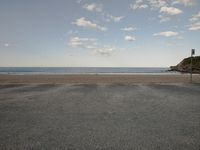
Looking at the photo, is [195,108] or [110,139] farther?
[195,108]

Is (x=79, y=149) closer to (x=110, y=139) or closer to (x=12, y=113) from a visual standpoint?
(x=110, y=139)

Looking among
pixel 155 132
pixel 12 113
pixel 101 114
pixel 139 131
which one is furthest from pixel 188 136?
pixel 12 113

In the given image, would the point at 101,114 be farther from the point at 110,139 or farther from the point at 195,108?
the point at 195,108

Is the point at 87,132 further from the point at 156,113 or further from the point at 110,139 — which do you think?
the point at 156,113

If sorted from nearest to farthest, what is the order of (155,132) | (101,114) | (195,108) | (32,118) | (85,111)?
(155,132), (32,118), (101,114), (85,111), (195,108)

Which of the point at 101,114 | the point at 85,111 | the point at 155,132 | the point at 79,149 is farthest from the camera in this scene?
the point at 85,111

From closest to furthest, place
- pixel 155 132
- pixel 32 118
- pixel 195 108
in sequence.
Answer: pixel 155 132 < pixel 32 118 < pixel 195 108

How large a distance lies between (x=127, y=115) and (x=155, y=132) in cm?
180

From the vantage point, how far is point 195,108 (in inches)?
313

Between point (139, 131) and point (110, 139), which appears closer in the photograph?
point (110, 139)

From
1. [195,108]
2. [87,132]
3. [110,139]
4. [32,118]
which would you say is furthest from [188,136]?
[32,118]

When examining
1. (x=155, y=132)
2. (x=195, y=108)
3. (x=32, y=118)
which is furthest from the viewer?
(x=195, y=108)

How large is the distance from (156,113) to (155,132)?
6.90 ft

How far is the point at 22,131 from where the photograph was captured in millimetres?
5141
